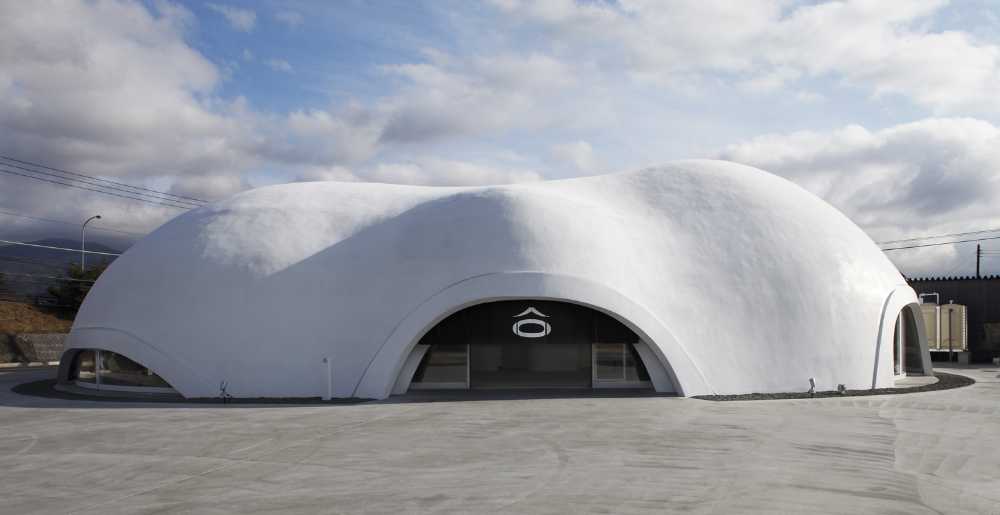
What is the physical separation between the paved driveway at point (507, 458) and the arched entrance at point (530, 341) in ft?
8.49

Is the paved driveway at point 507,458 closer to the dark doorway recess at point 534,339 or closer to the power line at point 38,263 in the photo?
the dark doorway recess at point 534,339

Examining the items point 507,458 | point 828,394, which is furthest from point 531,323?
point 507,458

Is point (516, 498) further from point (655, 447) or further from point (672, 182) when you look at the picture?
point (672, 182)

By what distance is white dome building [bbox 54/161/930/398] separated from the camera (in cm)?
2111

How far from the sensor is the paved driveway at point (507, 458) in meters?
9.93

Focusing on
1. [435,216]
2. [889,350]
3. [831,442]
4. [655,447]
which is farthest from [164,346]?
[889,350]

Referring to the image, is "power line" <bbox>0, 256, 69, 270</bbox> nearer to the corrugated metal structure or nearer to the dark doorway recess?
the dark doorway recess

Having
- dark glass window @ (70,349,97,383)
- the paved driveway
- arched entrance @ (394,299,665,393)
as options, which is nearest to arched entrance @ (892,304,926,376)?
the paved driveway

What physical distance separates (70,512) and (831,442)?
39.1 ft

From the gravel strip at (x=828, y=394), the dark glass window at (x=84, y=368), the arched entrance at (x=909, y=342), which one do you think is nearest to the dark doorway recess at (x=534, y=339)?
the gravel strip at (x=828, y=394)

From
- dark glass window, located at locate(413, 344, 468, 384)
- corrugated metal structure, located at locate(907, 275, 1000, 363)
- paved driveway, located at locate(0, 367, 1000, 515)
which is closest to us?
paved driveway, located at locate(0, 367, 1000, 515)

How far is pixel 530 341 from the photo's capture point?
70.9 ft

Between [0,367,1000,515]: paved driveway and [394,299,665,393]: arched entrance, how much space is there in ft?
8.49

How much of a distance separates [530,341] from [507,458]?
9.09 metres
